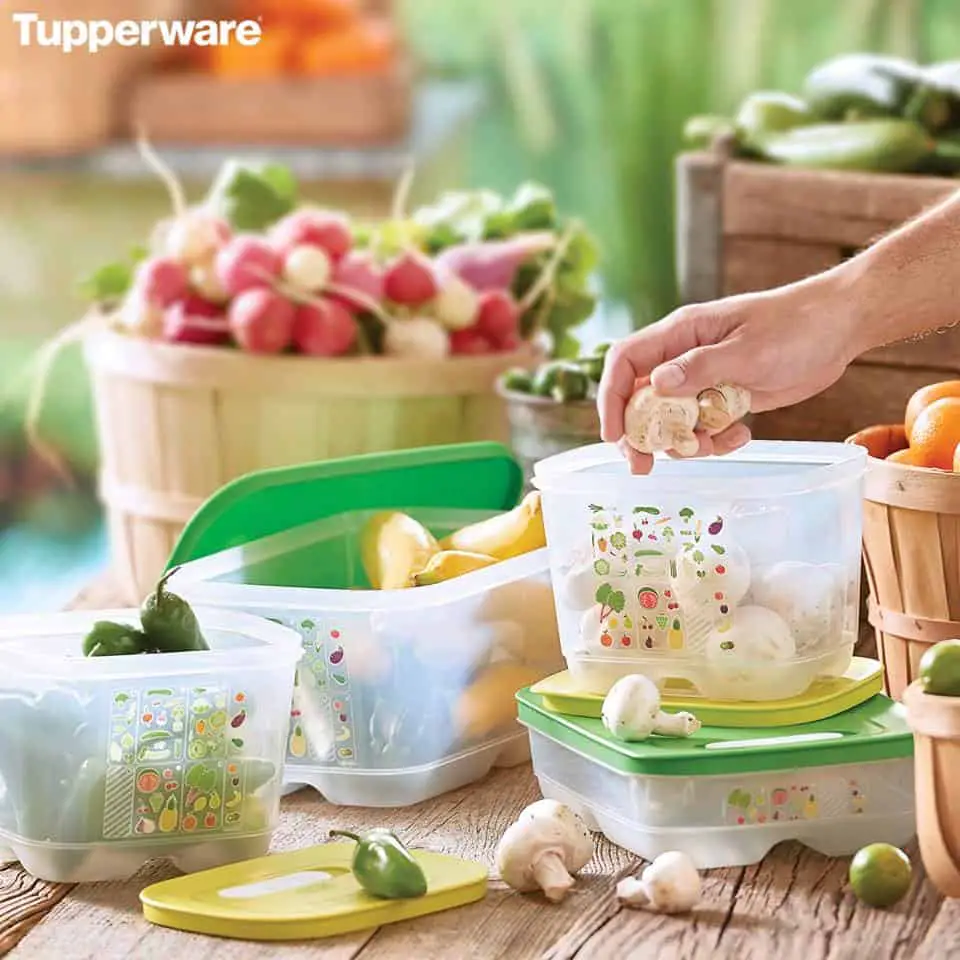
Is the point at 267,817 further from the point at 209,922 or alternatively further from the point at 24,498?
the point at 24,498

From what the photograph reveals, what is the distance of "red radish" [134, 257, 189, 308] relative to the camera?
215cm

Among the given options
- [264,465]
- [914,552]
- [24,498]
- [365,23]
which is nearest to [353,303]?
[264,465]

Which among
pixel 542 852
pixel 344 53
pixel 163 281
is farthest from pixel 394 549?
pixel 344 53

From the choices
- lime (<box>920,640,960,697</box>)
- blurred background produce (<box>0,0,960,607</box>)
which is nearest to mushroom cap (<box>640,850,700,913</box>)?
lime (<box>920,640,960,697</box>)

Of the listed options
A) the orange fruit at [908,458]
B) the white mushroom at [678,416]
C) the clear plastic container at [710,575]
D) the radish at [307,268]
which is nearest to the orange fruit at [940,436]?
the orange fruit at [908,458]

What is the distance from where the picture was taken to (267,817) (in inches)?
55.8

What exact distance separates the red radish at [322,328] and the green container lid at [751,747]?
777 millimetres

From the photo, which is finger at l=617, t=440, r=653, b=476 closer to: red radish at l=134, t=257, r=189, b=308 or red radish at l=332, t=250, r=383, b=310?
red radish at l=332, t=250, r=383, b=310

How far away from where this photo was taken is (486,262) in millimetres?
2256

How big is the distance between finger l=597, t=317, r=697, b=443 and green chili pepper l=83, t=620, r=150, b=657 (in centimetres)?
39

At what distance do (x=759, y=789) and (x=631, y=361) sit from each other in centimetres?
34

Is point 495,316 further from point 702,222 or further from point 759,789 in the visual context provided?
point 759,789

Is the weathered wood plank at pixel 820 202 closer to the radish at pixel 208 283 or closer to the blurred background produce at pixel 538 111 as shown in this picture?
the radish at pixel 208 283

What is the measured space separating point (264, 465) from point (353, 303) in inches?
8.4
